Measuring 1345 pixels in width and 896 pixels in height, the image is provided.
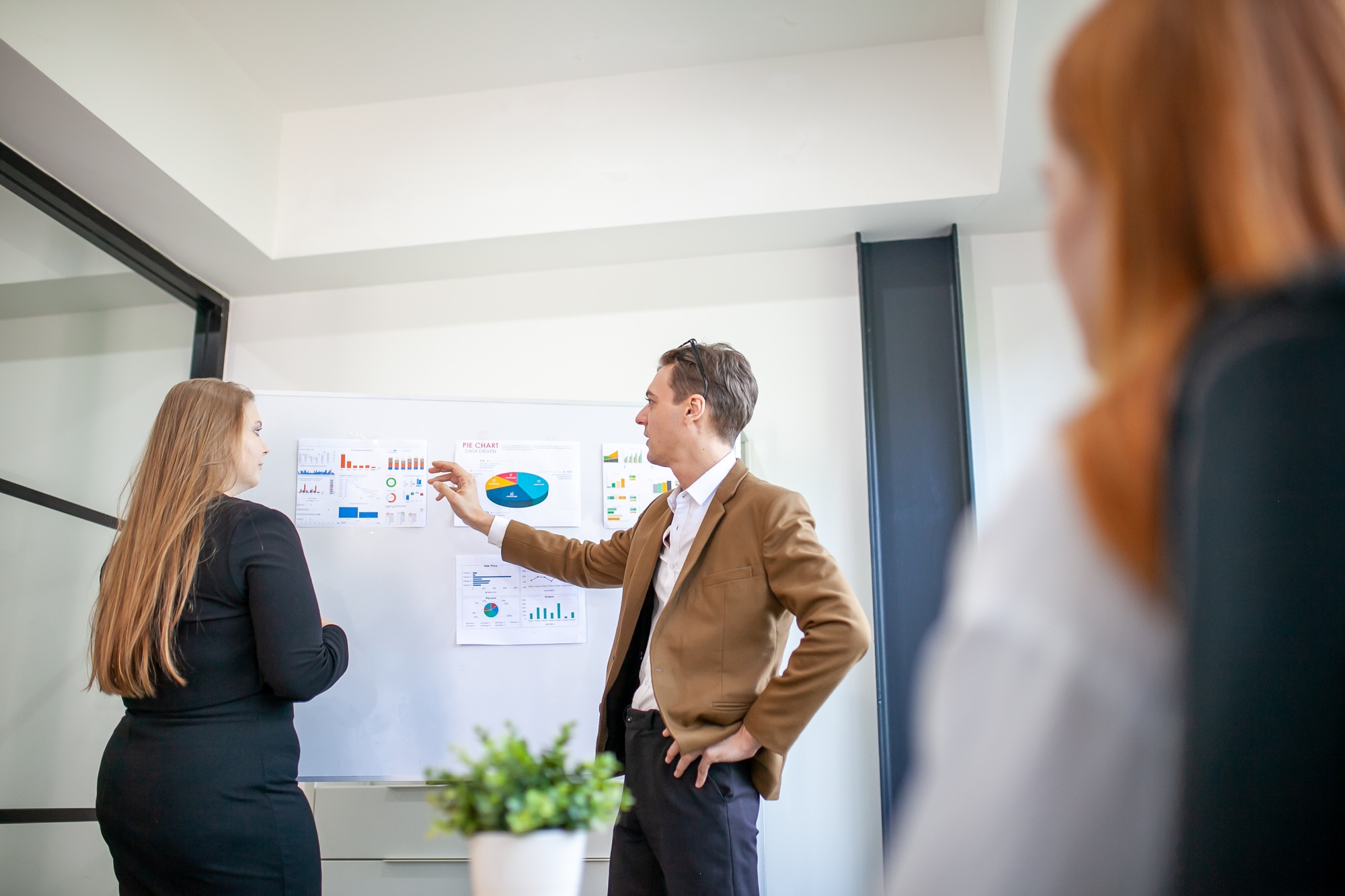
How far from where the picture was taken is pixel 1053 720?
436 mm

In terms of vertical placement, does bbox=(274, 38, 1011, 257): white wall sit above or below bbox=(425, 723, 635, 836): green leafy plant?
above

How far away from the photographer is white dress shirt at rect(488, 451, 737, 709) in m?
1.99

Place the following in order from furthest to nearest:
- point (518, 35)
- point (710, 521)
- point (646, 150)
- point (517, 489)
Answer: point (646, 150)
point (518, 35)
point (517, 489)
point (710, 521)

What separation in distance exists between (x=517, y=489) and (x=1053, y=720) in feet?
7.46

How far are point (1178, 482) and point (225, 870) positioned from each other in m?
1.76

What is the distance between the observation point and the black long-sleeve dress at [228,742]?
1627 millimetres

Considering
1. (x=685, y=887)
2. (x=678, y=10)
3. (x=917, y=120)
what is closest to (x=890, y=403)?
(x=917, y=120)

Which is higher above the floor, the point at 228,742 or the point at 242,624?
the point at 242,624

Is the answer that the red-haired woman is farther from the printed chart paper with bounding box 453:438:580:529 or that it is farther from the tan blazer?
the printed chart paper with bounding box 453:438:580:529

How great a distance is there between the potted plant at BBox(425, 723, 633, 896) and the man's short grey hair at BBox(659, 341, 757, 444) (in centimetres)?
145

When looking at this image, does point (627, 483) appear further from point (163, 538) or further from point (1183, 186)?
point (1183, 186)

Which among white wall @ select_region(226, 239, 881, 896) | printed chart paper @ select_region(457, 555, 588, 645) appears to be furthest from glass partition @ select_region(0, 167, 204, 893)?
printed chart paper @ select_region(457, 555, 588, 645)

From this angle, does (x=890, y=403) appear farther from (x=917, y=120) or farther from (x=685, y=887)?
(x=685, y=887)

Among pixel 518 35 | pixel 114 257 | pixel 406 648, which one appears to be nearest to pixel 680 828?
pixel 406 648
